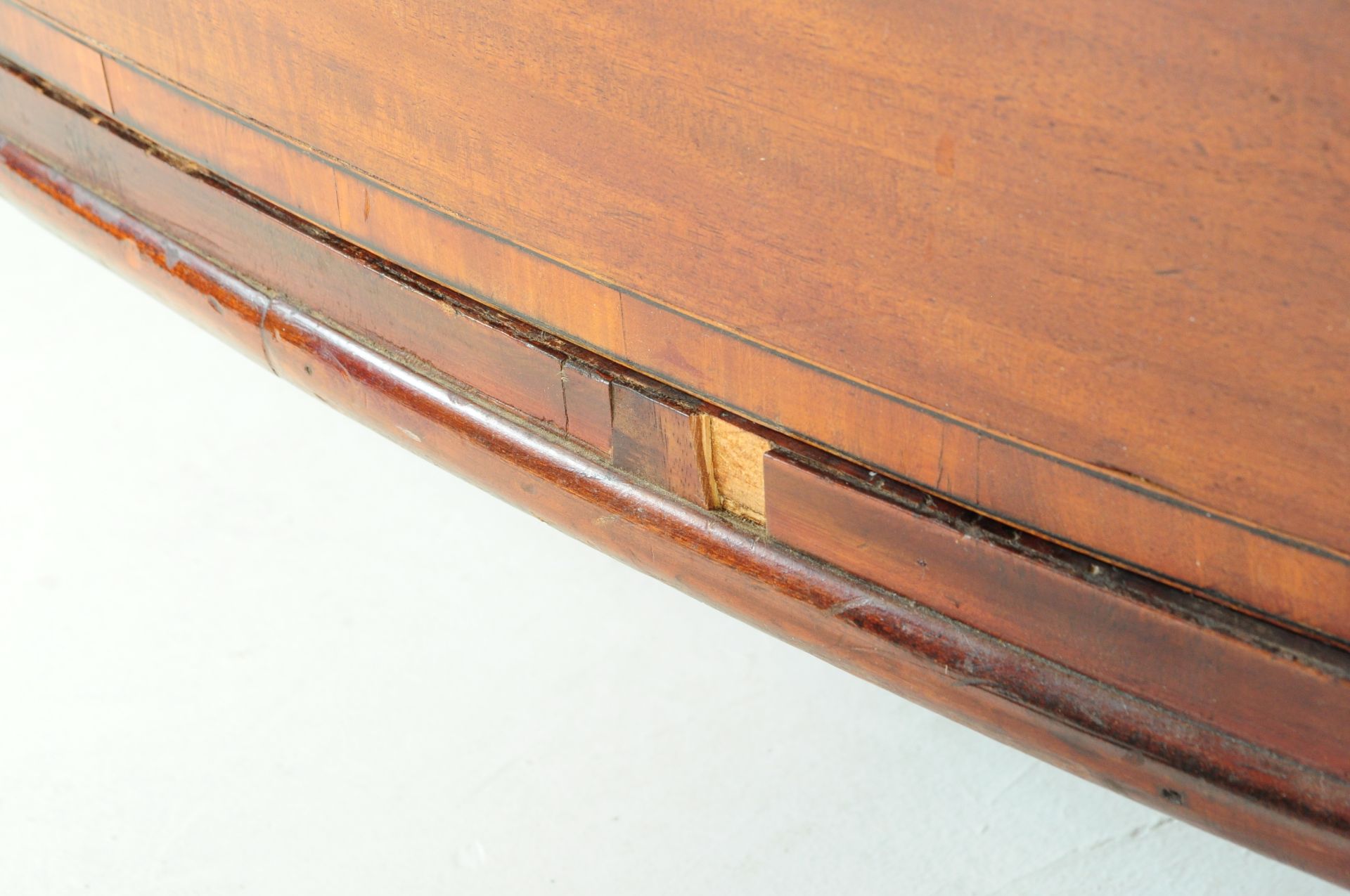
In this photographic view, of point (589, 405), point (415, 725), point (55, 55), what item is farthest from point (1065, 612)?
point (55, 55)

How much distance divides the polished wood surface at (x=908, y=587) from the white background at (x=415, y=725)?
0.22 m

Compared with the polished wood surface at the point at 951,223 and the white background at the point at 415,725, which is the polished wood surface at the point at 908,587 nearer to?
the polished wood surface at the point at 951,223

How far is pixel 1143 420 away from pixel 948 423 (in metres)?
0.14

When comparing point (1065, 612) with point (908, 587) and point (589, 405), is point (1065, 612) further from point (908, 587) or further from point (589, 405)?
point (589, 405)

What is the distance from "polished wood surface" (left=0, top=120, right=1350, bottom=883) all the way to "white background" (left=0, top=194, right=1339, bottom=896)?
22 cm

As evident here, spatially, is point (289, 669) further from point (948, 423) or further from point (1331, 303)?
point (1331, 303)

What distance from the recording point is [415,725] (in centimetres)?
141

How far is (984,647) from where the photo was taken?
1.05 meters

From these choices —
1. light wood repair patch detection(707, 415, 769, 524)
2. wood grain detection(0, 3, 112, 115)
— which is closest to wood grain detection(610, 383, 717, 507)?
light wood repair patch detection(707, 415, 769, 524)

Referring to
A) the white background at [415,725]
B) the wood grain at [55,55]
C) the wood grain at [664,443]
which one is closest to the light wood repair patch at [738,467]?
the wood grain at [664,443]

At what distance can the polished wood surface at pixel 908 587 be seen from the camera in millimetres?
944

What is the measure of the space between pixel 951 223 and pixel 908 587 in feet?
0.94

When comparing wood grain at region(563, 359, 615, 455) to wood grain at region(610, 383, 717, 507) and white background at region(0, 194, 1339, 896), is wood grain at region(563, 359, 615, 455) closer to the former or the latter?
wood grain at region(610, 383, 717, 507)

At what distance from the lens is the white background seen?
1.28 metres
